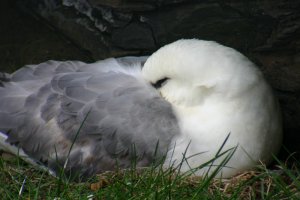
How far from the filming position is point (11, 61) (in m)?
5.06

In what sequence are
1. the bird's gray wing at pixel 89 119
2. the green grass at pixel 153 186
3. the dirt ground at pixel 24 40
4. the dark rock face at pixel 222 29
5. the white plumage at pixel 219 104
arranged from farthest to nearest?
the dirt ground at pixel 24 40
the dark rock face at pixel 222 29
the bird's gray wing at pixel 89 119
the white plumage at pixel 219 104
the green grass at pixel 153 186

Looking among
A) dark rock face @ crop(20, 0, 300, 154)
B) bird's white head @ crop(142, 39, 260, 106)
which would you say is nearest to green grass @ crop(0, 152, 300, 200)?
bird's white head @ crop(142, 39, 260, 106)

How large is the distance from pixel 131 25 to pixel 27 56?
42.2 inches

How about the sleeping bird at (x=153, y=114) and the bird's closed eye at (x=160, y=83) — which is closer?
the sleeping bird at (x=153, y=114)

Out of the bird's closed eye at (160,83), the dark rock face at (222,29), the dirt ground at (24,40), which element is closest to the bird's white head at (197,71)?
the bird's closed eye at (160,83)

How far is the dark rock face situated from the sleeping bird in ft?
1.19

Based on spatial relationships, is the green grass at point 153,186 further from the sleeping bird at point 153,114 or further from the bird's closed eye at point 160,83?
the bird's closed eye at point 160,83

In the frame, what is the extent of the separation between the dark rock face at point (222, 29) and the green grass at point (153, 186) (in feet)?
2.34

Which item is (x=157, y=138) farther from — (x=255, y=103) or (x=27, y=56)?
(x=27, y=56)

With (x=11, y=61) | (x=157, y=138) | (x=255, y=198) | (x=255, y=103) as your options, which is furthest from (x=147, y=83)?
(x=11, y=61)

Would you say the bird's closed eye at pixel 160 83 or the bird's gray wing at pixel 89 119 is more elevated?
the bird's closed eye at pixel 160 83

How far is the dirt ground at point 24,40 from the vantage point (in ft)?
16.6

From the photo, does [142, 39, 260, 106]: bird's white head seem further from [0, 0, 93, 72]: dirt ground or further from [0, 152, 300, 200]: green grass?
[0, 0, 93, 72]: dirt ground

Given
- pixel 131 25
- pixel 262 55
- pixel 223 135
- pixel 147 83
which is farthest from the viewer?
pixel 131 25
